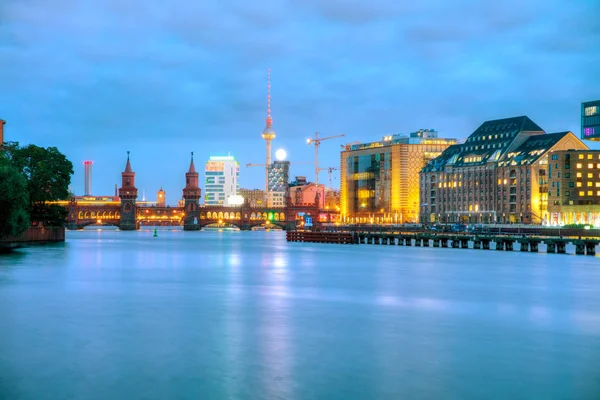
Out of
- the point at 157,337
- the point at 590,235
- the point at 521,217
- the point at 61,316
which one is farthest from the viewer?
the point at 521,217

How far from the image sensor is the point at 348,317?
1725 inches

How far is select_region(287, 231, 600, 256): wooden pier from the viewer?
10888cm

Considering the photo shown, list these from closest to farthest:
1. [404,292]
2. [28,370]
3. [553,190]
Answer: [28,370] < [404,292] < [553,190]

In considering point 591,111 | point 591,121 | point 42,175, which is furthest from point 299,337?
point 591,111

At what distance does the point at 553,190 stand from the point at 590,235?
178 ft

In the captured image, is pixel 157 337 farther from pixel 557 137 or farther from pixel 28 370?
pixel 557 137

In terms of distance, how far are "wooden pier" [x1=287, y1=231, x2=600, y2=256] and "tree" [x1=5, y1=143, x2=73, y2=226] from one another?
5647cm

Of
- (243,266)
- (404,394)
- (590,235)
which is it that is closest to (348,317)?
(404,394)

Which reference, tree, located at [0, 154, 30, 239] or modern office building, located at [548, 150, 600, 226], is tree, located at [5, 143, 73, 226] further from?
modern office building, located at [548, 150, 600, 226]

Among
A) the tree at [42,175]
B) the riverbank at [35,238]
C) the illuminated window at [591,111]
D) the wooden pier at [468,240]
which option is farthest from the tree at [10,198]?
the illuminated window at [591,111]

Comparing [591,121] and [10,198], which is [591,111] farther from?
[10,198]

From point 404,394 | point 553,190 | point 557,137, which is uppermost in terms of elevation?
point 557,137

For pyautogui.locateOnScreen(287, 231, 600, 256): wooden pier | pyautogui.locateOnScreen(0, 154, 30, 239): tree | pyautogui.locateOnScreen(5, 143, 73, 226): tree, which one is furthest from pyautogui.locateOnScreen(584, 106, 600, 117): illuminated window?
pyautogui.locateOnScreen(0, 154, 30, 239): tree

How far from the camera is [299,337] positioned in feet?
121
